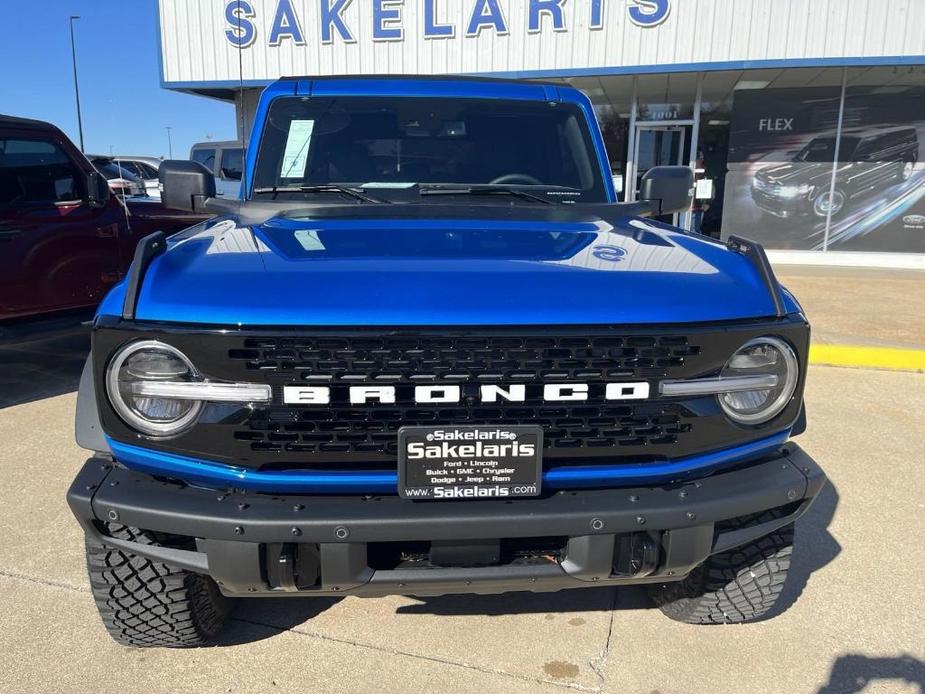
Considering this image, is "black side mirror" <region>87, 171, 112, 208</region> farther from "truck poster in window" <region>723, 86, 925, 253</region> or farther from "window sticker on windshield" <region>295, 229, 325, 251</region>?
"truck poster in window" <region>723, 86, 925, 253</region>

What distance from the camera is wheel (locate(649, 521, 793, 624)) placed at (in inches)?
92.8

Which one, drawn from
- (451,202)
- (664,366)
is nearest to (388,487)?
(664,366)

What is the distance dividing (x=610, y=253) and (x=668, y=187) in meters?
1.35

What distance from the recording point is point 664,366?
1.86 m

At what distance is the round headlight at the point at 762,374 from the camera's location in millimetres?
1963

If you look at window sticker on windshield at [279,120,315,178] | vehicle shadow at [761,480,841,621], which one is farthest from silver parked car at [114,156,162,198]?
vehicle shadow at [761,480,841,621]

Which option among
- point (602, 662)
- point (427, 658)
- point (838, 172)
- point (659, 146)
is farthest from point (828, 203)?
point (427, 658)

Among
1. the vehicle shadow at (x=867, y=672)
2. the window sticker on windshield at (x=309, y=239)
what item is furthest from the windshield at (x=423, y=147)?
the vehicle shadow at (x=867, y=672)

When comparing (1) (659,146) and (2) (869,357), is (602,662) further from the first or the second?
(1) (659,146)

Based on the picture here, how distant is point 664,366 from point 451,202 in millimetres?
1262

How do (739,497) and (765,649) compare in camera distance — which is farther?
(765,649)

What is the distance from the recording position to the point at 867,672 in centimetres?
233

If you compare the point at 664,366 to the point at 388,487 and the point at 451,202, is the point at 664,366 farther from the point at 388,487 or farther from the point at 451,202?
the point at 451,202

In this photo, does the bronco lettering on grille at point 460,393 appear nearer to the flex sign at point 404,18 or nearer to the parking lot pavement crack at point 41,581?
the parking lot pavement crack at point 41,581
